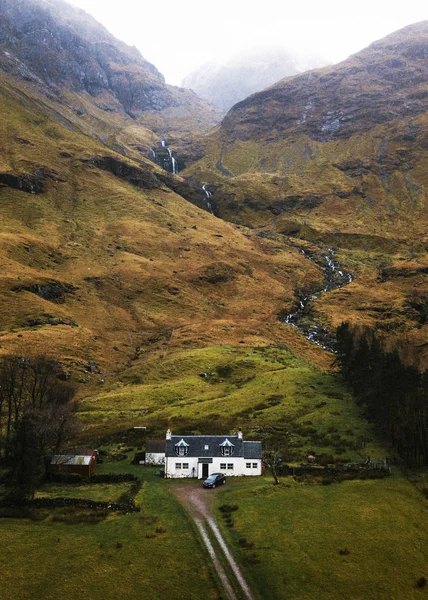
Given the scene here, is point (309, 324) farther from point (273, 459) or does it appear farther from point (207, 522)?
point (207, 522)

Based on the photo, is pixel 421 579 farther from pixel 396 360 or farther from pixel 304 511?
pixel 396 360

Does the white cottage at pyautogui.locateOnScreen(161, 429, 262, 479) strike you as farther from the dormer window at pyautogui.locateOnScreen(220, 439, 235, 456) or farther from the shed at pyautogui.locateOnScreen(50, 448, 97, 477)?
the shed at pyautogui.locateOnScreen(50, 448, 97, 477)

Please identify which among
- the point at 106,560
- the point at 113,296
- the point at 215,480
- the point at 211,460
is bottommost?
the point at 106,560

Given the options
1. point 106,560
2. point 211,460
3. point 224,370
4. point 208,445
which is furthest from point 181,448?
point 224,370

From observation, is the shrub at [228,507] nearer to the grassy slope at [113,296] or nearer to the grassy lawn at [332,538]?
the grassy lawn at [332,538]

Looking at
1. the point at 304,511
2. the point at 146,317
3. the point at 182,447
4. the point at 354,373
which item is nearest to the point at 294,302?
the point at 146,317

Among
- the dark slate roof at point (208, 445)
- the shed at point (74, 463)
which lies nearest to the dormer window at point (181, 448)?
the dark slate roof at point (208, 445)
